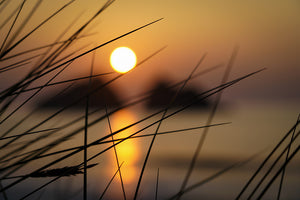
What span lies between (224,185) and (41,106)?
2.86 meters

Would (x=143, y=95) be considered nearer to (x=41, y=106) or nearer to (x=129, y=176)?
(x=41, y=106)

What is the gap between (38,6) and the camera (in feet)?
1.83

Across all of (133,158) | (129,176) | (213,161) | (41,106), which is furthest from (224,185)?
(41,106)

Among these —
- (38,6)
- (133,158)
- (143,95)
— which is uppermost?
(133,158)

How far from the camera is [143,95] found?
57cm

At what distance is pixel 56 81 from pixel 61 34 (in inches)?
3.1

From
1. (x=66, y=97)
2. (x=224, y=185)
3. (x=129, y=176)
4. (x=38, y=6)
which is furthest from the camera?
(x=129, y=176)

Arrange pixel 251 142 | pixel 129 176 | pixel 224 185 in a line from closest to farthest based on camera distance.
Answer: pixel 224 185 → pixel 129 176 → pixel 251 142

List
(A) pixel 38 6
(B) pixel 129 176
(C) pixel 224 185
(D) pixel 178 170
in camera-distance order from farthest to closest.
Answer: (D) pixel 178 170 → (B) pixel 129 176 → (C) pixel 224 185 → (A) pixel 38 6

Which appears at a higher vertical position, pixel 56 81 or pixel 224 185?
pixel 224 185

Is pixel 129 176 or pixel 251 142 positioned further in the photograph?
pixel 251 142

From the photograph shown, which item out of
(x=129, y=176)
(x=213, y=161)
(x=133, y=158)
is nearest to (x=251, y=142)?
(x=213, y=161)

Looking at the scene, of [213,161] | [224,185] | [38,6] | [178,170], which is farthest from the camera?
[213,161]

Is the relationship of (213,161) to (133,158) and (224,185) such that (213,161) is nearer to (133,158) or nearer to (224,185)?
(133,158)
